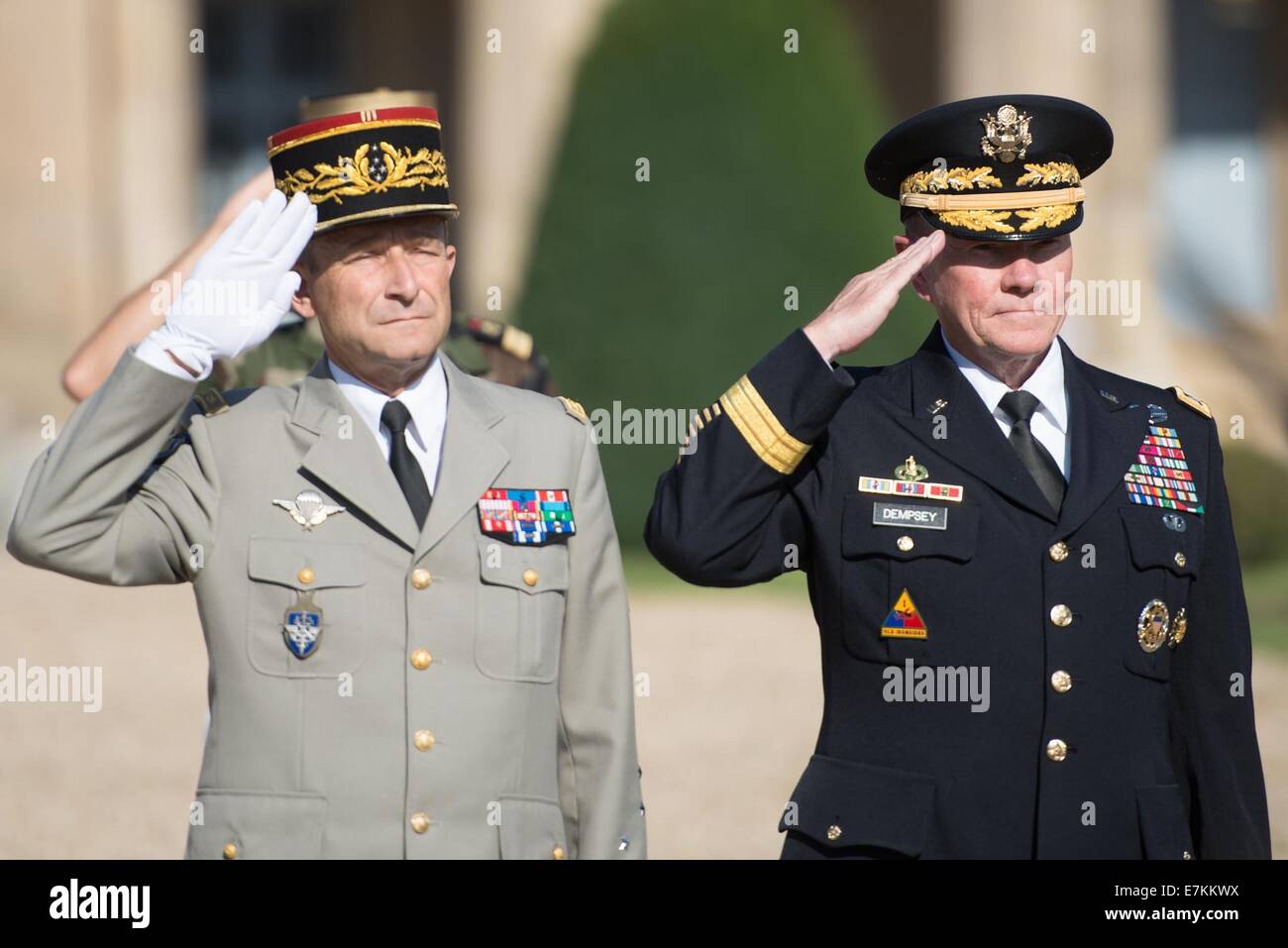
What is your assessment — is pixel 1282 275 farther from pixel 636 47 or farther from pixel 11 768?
pixel 11 768

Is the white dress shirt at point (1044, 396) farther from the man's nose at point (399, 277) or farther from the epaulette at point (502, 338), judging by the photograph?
the epaulette at point (502, 338)

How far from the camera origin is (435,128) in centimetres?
391

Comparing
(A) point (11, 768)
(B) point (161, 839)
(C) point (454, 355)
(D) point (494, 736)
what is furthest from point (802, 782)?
(A) point (11, 768)

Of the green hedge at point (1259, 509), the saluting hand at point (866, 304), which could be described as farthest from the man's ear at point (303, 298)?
the green hedge at point (1259, 509)

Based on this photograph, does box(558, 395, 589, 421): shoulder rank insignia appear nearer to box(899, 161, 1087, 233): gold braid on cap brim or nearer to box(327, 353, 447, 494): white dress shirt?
box(327, 353, 447, 494): white dress shirt

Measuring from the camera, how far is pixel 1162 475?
12.6 feet

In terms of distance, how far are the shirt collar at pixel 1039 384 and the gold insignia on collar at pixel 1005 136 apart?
13.6 inches

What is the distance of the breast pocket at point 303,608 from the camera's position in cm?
357

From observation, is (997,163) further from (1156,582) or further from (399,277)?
(399,277)

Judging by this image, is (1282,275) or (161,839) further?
(1282,275)

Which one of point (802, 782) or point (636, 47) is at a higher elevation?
point (636, 47)

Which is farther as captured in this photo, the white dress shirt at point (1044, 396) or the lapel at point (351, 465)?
the white dress shirt at point (1044, 396)

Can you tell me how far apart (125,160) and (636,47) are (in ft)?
17.7

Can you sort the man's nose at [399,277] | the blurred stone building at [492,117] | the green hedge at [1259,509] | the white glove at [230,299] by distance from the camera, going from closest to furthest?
the white glove at [230,299] < the man's nose at [399,277] < the green hedge at [1259,509] < the blurred stone building at [492,117]
